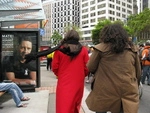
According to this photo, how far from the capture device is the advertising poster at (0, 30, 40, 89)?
8742 mm

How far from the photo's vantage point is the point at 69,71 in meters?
4.46

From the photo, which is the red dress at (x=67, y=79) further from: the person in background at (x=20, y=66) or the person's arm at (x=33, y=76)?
the person's arm at (x=33, y=76)

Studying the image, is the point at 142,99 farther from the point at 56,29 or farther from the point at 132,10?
the point at 56,29

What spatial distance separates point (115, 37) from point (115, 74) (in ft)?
1.44

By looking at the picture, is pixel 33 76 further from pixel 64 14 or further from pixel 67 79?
pixel 64 14


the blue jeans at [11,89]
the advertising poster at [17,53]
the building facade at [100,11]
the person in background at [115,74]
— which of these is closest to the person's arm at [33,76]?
the advertising poster at [17,53]

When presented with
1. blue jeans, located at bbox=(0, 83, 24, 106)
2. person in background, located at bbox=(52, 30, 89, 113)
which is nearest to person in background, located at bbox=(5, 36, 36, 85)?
blue jeans, located at bbox=(0, 83, 24, 106)

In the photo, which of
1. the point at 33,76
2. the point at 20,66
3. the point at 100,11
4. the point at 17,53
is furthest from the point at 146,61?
the point at 100,11

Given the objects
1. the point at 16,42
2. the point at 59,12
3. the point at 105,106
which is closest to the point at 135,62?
the point at 105,106

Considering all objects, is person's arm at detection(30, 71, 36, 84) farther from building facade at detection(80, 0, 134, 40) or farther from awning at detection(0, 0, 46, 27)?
building facade at detection(80, 0, 134, 40)

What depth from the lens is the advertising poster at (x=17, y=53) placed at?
874 cm

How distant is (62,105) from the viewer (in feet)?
14.6

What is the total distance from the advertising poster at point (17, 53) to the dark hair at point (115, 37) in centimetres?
559

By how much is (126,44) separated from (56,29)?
519 feet
